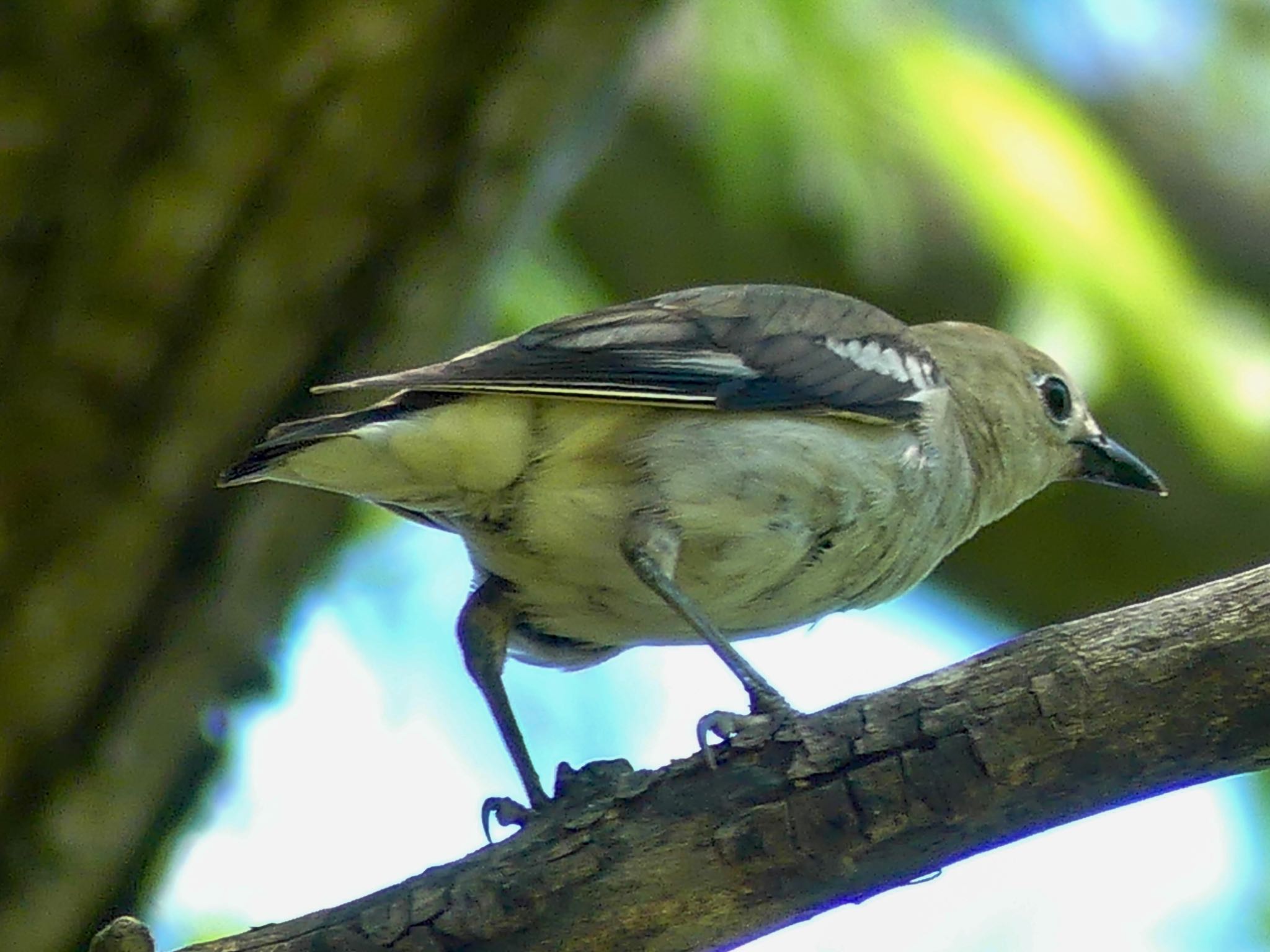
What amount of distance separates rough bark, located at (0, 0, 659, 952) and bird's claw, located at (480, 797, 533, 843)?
814 millimetres

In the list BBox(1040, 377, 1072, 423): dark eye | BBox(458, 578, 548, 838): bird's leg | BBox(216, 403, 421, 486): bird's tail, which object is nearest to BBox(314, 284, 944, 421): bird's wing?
BBox(216, 403, 421, 486): bird's tail

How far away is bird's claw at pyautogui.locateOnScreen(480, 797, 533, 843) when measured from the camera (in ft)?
12.8

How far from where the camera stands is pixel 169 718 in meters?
4.21

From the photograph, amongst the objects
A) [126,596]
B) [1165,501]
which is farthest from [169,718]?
[1165,501]

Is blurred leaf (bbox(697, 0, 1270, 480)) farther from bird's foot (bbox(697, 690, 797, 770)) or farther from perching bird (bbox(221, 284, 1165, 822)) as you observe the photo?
bird's foot (bbox(697, 690, 797, 770))

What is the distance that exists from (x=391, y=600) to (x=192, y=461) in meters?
2.63

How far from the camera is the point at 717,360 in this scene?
13.8 feet

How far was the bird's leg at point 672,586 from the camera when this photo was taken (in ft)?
12.0

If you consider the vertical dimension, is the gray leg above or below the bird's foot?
above

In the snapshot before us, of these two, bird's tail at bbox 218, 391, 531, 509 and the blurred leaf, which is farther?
the blurred leaf

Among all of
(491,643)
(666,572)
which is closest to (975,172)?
(666,572)

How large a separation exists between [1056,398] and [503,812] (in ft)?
7.77

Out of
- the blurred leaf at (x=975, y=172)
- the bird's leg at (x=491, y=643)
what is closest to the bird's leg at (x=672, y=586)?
the bird's leg at (x=491, y=643)

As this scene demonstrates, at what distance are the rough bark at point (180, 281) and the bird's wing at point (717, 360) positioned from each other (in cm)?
29
